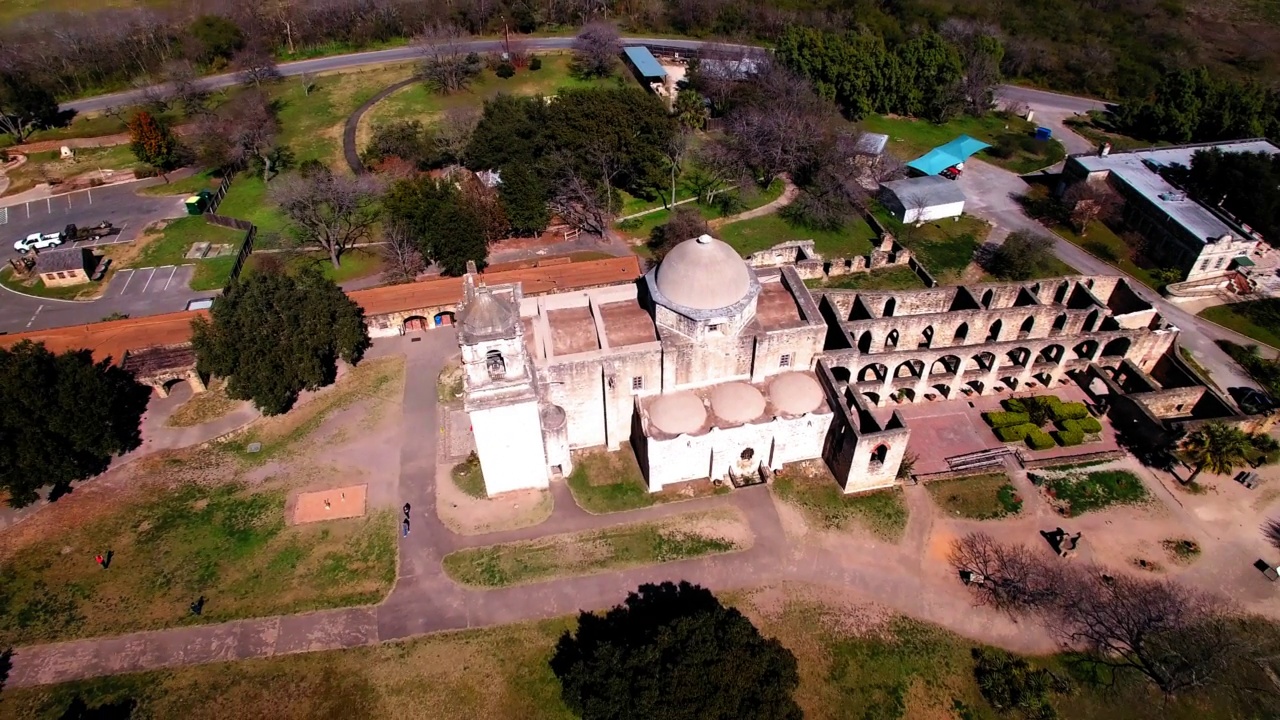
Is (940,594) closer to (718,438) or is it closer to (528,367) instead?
(718,438)

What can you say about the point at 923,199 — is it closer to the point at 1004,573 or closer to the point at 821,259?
the point at 821,259

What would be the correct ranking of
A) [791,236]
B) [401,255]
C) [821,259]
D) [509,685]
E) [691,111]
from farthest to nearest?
[691,111] → [791,236] → [821,259] → [401,255] → [509,685]

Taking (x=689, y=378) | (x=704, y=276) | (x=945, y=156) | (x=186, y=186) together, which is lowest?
(x=186, y=186)

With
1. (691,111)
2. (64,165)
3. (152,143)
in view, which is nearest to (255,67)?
(152,143)

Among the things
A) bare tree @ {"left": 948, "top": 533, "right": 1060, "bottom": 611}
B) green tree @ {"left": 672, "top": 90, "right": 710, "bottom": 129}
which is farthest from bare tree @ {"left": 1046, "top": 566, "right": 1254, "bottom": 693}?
green tree @ {"left": 672, "top": 90, "right": 710, "bottom": 129}

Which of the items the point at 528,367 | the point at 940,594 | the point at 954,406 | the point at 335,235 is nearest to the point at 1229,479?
the point at 954,406

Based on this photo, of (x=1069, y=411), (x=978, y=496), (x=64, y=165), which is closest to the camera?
(x=978, y=496)

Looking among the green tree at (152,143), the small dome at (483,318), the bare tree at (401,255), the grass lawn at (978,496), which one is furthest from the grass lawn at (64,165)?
the grass lawn at (978,496)

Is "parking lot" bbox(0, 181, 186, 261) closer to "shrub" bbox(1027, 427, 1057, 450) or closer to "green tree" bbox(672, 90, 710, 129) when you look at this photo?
"green tree" bbox(672, 90, 710, 129)
